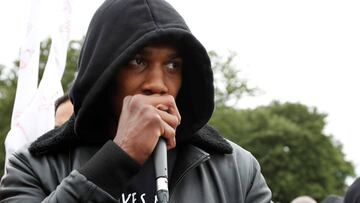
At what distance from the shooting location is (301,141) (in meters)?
54.3

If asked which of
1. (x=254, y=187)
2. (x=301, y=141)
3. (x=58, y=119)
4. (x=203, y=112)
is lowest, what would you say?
(x=301, y=141)

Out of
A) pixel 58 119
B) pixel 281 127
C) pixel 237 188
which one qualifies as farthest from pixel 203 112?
pixel 281 127

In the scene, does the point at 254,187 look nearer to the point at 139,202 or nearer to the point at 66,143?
the point at 139,202

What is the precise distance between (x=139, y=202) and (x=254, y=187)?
426 mm

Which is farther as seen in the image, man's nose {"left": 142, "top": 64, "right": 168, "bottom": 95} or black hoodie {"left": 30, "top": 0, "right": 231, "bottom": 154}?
black hoodie {"left": 30, "top": 0, "right": 231, "bottom": 154}

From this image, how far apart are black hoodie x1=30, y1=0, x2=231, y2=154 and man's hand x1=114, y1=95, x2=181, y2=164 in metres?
0.21

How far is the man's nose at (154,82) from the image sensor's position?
9.23 feet

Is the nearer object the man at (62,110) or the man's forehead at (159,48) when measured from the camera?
the man's forehead at (159,48)

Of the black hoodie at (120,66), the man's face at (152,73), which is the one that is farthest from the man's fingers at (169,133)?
the black hoodie at (120,66)

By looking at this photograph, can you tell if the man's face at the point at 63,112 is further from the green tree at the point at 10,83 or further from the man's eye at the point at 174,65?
the green tree at the point at 10,83

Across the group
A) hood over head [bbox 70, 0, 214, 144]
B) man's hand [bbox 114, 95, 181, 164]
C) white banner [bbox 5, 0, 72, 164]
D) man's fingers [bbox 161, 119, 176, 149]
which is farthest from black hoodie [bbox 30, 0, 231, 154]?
white banner [bbox 5, 0, 72, 164]

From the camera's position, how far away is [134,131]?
274 centimetres

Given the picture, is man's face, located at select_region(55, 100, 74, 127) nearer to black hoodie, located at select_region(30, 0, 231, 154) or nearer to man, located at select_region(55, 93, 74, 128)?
man, located at select_region(55, 93, 74, 128)

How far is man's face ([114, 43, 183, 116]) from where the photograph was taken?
285cm
